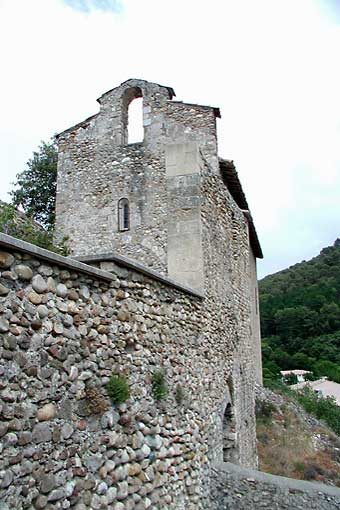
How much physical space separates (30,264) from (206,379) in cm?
440

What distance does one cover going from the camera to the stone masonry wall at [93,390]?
3170 millimetres

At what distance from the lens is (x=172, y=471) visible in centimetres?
534

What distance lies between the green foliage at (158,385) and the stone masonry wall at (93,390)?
0.27 ft

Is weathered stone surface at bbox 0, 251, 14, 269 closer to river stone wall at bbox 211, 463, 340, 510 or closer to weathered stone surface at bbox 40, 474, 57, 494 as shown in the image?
weathered stone surface at bbox 40, 474, 57, 494

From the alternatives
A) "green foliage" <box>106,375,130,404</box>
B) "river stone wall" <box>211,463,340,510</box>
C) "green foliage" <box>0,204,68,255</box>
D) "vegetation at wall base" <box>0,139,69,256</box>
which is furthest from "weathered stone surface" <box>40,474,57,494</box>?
"vegetation at wall base" <box>0,139,69,256</box>

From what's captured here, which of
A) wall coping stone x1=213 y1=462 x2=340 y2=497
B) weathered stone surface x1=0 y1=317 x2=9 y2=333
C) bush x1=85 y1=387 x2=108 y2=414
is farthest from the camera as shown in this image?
wall coping stone x1=213 y1=462 x2=340 y2=497

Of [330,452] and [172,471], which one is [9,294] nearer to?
[172,471]

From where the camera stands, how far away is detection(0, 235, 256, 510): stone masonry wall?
3170 mm

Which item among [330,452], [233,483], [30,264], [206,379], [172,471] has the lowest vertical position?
[330,452]

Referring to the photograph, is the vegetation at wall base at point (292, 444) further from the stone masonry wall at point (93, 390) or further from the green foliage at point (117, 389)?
the green foliage at point (117, 389)

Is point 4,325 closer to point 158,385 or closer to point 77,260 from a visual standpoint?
point 77,260

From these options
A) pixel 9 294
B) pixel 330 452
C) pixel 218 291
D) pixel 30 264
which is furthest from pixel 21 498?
pixel 330 452

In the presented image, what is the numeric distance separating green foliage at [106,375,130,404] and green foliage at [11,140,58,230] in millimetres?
11004

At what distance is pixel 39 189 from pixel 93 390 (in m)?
11.8
